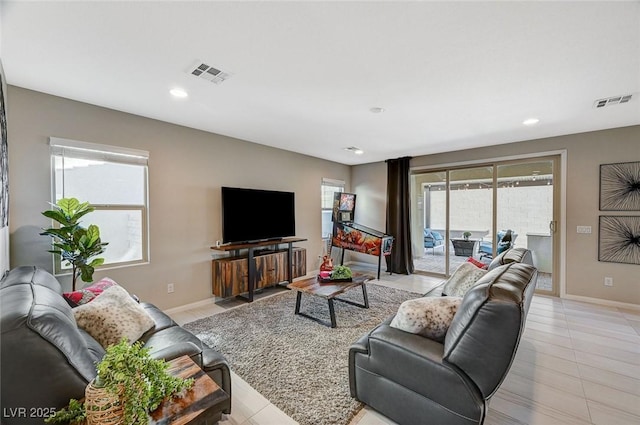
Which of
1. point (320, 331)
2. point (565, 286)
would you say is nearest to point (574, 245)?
point (565, 286)

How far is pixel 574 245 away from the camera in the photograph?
13.3 ft

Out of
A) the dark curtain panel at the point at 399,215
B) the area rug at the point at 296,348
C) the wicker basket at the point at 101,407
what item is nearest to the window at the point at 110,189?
the area rug at the point at 296,348

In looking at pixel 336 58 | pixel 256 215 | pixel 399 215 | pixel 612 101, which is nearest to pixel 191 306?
pixel 256 215

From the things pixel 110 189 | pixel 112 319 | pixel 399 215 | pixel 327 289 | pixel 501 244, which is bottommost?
pixel 327 289

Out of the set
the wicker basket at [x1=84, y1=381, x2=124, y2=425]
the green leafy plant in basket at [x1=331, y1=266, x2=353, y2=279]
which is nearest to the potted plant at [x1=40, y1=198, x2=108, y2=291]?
the wicker basket at [x1=84, y1=381, x2=124, y2=425]

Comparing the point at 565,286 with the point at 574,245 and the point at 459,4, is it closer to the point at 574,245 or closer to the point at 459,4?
the point at 574,245

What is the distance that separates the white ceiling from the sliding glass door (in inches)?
55.7

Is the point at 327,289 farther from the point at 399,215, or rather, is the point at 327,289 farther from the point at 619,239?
the point at 619,239

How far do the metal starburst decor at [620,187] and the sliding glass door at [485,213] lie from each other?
0.56 meters

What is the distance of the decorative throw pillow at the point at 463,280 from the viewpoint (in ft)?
7.94

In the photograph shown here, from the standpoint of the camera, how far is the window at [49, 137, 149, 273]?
8.98 feet

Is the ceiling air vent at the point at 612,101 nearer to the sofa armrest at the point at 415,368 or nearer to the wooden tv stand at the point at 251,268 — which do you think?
the sofa armrest at the point at 415,368

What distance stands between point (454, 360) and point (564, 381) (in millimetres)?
1601

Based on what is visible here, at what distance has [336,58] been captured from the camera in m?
2.00
